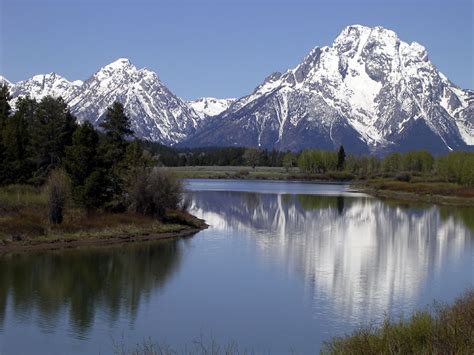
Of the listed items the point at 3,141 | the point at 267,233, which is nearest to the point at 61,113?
the point at 3,141

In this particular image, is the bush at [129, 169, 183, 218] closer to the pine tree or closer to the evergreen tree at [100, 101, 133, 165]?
the evergreen tree at [100, 101, 133, 165]

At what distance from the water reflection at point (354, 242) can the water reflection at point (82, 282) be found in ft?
30.7

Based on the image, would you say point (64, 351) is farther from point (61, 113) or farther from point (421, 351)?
point (61, 113)

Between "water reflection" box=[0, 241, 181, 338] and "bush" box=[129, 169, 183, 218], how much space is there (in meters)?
9.73

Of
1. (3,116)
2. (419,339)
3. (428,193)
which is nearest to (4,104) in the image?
(3,116)

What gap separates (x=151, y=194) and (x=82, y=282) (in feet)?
77.0

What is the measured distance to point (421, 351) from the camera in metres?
18.8

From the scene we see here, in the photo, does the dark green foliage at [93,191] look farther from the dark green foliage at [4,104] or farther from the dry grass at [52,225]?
the dark green foliage at [4,104]

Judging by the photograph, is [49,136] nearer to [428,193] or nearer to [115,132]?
[115,132]

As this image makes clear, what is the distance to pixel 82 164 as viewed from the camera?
59844 millimetres

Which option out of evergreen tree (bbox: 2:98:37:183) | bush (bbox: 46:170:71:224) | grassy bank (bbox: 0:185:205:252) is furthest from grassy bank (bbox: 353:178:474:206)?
bush (bbox: 46:170:71:224)

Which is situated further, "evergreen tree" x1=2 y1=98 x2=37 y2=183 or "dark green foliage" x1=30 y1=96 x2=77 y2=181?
"dark green foliage" x1=30 y1=96 x2=77 y2=181

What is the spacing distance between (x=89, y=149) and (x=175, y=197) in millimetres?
11958

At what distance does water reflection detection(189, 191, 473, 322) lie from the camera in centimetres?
3806
